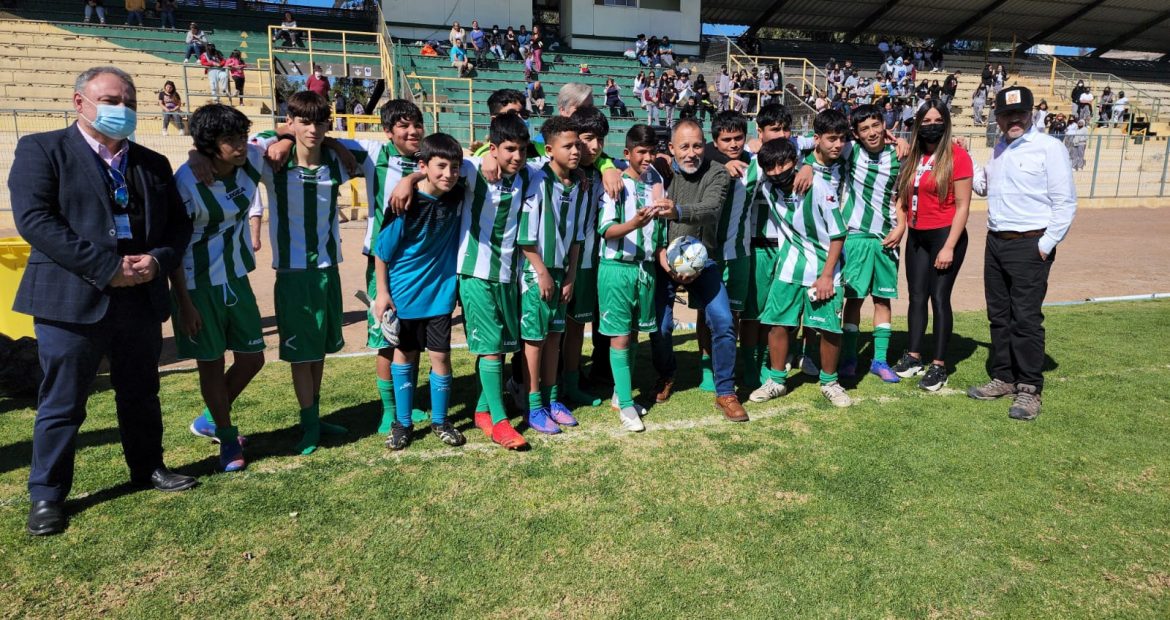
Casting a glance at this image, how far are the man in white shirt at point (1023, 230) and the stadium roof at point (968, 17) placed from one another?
28.6 metres

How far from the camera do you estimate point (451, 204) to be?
4.43 m

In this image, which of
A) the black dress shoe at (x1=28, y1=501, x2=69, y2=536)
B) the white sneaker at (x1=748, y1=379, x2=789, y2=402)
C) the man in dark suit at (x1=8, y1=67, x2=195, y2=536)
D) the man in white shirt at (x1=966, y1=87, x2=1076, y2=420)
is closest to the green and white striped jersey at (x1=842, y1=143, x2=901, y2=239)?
the man in white shirt at (x1=966, y1=87, x2=1076, y2=420)

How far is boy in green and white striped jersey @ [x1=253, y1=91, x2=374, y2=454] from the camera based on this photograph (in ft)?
13.8

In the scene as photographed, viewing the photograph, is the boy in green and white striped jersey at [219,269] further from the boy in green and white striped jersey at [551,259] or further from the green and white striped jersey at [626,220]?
the green and white striped jersey at [626,220]

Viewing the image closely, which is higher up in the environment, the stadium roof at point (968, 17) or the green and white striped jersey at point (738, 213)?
the stadium roof at point (968, 17)

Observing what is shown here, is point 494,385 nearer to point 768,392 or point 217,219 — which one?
point 217,219

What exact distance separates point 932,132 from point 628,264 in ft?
8.33

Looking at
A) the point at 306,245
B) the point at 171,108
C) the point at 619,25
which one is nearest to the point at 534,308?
the point at 306,245

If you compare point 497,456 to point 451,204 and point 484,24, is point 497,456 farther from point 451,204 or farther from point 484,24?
point 484,24

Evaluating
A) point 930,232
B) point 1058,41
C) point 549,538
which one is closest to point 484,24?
point 930,232

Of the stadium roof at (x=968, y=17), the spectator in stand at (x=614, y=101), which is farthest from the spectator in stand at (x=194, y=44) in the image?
the stadium roof at (x=968, y=17)

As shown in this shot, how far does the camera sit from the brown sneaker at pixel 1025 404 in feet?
16.3

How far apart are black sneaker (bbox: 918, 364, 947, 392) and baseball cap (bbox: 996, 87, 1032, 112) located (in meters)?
1.89

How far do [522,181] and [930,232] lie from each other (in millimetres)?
3196
